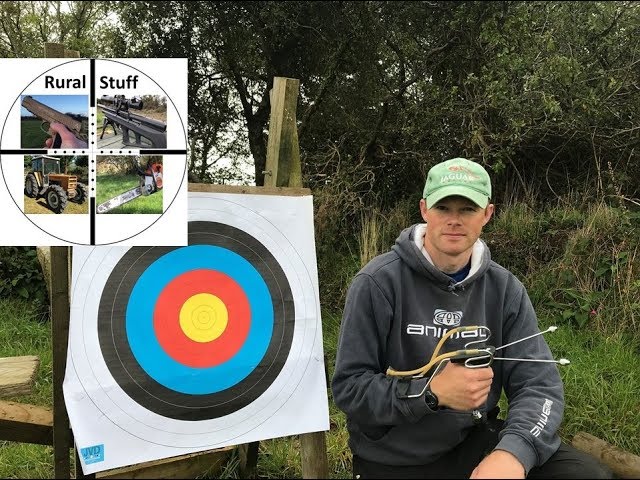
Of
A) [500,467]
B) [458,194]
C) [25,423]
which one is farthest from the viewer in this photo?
[25,423]

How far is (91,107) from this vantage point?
1680 mm

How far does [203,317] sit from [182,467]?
55cm

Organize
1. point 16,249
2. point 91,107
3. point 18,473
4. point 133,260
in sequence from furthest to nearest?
point 16,249
point 18,473
point 133,260
point 91,107

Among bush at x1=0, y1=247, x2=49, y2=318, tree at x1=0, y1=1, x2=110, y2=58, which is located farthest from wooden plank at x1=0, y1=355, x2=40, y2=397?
tree at x1=0, y1=1, x2=110, y2=58

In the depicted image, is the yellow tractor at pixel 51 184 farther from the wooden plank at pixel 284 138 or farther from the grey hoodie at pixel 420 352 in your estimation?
the grey hoodie at pixel 420 352

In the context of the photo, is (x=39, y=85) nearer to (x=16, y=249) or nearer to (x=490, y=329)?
(x=490, y=329)

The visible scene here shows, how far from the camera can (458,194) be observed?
61.1 inches

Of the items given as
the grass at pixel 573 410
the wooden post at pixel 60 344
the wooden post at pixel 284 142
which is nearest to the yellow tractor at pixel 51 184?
the wooden post at pixel 60 344

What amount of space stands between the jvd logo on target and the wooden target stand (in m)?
0.06

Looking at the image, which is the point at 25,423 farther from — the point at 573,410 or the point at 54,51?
the point at 573,410

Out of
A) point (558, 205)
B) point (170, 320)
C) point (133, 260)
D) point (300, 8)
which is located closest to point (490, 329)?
point (170, 320)

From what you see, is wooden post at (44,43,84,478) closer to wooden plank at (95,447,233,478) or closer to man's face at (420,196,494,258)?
wooden plank at (95,447,233,478)

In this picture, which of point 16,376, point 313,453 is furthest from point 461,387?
point 16,376

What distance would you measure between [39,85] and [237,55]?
15.2 ft
